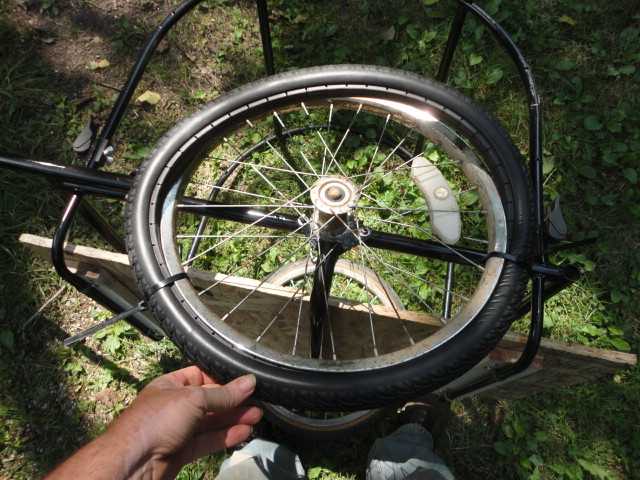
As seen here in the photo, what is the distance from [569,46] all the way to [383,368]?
9.18 ft

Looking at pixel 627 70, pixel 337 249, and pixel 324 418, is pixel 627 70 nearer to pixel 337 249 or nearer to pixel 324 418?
pixel 337 249

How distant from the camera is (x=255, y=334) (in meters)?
1.78

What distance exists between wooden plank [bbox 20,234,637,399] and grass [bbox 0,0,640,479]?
70 cm

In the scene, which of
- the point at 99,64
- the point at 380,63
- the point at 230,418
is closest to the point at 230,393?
the point at 230,418

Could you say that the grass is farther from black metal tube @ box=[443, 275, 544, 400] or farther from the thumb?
the thumb

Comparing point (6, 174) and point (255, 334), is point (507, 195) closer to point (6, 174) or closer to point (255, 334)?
point (255, 334)

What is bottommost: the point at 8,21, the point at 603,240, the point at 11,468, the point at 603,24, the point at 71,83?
the point at 11,468

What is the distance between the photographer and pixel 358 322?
5.05 ft

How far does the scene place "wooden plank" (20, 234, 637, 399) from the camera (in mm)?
1358

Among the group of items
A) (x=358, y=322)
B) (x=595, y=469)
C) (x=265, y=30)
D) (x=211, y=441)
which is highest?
(x=265, y=30)

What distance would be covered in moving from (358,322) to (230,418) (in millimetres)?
556

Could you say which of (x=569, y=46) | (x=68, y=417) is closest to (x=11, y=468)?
(x=68, y=417)

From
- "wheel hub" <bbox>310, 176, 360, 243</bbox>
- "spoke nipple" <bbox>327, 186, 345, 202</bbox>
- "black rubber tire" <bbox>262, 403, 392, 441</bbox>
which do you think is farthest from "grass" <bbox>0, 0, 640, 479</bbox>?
"spoke nipple" <bbox>327, 186, 345, 202</bbox>

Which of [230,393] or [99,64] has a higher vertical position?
[99,64]
